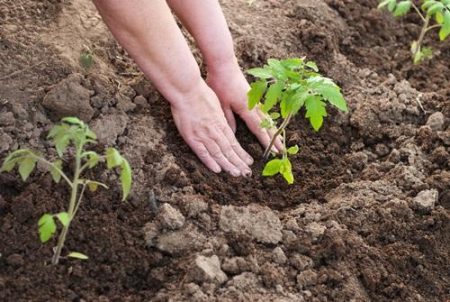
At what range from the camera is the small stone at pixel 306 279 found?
240cm

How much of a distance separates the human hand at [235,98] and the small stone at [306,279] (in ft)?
1.86

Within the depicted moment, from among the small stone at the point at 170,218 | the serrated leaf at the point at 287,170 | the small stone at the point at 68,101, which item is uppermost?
the small stone at the point at 68,101

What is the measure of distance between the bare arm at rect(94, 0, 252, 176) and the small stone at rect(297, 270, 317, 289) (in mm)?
484

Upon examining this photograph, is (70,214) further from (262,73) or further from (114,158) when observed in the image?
(262,73)

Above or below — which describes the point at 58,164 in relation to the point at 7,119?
above

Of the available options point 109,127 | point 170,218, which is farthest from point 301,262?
point 109,127

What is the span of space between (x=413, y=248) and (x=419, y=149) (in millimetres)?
464

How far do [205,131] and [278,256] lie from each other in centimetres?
54

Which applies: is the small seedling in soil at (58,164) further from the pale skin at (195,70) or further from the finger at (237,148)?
the finger at (237,148)

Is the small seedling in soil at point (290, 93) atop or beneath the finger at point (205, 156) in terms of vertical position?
atop

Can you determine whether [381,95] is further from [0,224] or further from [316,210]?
[0,224]

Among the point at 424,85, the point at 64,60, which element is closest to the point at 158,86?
the point at 64,60

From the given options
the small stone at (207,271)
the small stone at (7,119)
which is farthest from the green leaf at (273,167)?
the small stone at (7,119)

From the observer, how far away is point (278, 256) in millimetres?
2443
